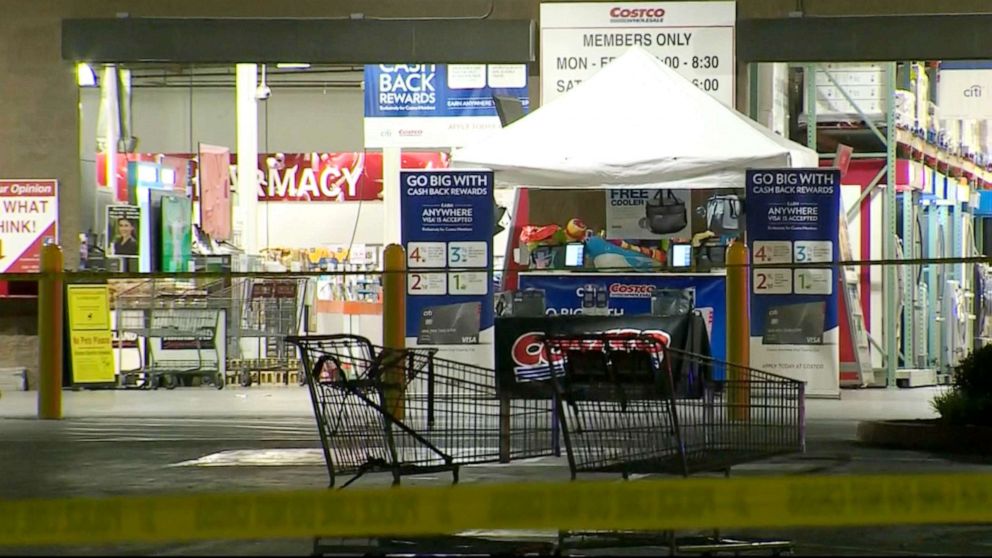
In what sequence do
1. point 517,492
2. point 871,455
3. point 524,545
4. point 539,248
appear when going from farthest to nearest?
point 539,248 < point 871,455 < point 524,545 < point 517,492

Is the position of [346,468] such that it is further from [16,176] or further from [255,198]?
[255,198]

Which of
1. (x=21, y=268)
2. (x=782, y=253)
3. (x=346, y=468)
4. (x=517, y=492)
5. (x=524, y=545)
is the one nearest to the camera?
(x=517, y=492)

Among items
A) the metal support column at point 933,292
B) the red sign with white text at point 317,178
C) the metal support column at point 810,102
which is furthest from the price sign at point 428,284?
the red sign with white text at point 317,178

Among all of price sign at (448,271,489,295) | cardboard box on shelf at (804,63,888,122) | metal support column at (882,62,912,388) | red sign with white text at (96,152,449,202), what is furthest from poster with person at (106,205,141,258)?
metal support column at (882,62,912,388)

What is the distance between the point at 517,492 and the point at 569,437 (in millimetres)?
846

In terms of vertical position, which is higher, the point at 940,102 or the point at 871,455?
the point at 940,102

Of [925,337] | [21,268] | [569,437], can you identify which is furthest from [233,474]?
[925,337]

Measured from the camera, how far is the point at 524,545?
6.50 meters

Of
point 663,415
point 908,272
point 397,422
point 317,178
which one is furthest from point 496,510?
point 317,178

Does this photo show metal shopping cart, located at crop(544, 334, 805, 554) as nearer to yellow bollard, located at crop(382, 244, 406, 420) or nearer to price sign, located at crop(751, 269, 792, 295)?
yellow bollard, located at crop(382, 244, 406, 420)

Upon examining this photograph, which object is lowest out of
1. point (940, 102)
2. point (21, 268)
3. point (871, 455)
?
point (871, 455)

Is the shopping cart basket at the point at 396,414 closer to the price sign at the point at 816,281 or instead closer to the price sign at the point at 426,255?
the price sign at the point at 426,255

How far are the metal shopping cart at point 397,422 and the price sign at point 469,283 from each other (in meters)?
5.61

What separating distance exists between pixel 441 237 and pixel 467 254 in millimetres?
271
